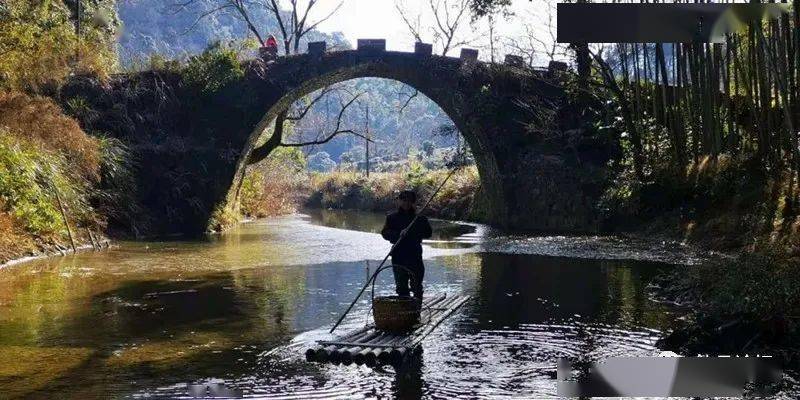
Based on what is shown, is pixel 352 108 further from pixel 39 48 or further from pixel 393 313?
pixel 393 313

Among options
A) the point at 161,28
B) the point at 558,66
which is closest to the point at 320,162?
the point at 161,28

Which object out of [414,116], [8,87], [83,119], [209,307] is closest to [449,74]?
[83,119]

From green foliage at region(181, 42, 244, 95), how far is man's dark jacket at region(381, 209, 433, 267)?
637 inches

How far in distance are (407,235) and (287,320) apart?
5.96 ft

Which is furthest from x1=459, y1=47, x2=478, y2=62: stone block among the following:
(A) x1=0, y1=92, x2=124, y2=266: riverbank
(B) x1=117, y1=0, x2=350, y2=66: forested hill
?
(B) x1=117, y1=0, x2=350, y2=66: forested hill

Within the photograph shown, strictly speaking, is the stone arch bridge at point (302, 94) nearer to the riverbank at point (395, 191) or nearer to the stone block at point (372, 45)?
the stone block at point (372, 45)

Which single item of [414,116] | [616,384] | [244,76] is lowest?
[616,384]

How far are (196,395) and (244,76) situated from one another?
1902 centimetres

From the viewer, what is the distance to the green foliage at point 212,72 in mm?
23594

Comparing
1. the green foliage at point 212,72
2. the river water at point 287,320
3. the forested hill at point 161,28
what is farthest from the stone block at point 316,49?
the forested hill at point 161,28

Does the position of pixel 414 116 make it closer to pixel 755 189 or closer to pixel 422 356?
pixel 755 189

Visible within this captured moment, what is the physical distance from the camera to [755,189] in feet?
52.4

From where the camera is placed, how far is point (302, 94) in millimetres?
25344

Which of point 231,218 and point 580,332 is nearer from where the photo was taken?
point 580,332
